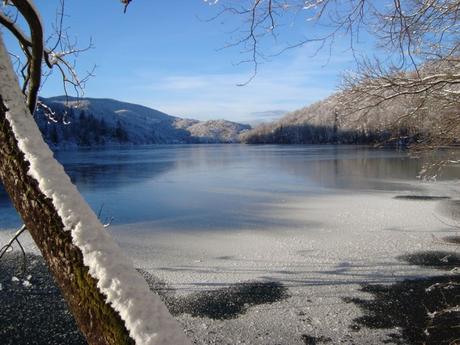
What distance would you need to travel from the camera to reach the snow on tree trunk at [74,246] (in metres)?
1.21

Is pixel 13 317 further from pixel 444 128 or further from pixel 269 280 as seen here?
pixel 444 128

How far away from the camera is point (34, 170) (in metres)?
1.34

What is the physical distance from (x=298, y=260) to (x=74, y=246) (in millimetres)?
9507

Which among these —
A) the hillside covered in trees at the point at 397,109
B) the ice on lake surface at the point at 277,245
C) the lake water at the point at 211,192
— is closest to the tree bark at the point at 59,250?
the hillside covered in trees at the point at 397,109

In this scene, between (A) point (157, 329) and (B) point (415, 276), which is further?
(B) point (415, 276)

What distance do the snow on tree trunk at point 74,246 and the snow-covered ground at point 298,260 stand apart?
18.9 feet

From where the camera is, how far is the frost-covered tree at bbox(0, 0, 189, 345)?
1215 millimetres

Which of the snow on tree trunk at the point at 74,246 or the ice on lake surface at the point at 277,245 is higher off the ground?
the snow on tree trunk at the point at 74,246

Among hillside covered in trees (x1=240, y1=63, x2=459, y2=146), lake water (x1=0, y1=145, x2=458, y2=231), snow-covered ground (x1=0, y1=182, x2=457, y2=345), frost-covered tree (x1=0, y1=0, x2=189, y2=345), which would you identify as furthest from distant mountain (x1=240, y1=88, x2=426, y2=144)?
lake water (x1=0, y1=145, x2=458, y2=231)

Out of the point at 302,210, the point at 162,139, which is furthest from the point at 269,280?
the point at 162,139

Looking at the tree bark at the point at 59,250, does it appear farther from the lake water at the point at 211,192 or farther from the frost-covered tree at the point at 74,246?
the lake water at the point at 211,192

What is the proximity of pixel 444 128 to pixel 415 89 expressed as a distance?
1.97 m

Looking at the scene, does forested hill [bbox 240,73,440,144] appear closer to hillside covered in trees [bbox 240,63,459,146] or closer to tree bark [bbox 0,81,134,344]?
hillside covered in trees [bbox 240,63,459,146]

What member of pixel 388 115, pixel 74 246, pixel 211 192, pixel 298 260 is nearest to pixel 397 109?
pixel 388 115
